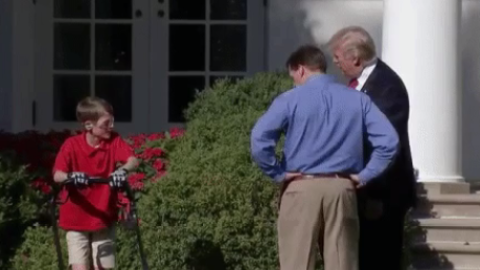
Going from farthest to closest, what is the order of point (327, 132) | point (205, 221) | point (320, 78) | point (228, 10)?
point (228, 10)
point (205, 221)
point (320, 78)
point (327, 132)

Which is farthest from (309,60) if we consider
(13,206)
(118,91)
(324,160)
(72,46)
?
(72,46)

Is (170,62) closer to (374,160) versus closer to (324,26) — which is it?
(324,26)

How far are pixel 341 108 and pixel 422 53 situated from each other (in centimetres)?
363

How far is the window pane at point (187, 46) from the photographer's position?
482 inches

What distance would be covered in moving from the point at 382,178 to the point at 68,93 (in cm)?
599

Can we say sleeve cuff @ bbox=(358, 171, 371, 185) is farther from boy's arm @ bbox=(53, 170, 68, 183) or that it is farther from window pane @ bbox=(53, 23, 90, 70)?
window pane @ bbox=(53, 23, 90, 70)

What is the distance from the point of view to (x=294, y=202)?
22.4 feet

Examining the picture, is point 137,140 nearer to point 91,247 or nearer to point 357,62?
point 91,247

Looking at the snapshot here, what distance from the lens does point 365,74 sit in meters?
7.12

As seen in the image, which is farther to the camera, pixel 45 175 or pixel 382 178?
pixel 45 175

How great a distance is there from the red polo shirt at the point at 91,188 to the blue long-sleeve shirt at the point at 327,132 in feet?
3.96

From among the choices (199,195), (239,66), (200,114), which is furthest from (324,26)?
(199,195)

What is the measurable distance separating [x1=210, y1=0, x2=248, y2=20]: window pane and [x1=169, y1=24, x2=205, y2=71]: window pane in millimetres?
185

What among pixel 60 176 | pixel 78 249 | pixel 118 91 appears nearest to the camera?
pixel 60 176
